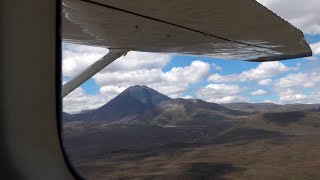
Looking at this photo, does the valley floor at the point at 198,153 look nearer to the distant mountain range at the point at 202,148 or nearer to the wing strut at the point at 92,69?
the distant mountain range at the point at 202,148

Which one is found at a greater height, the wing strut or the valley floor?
the wing strut

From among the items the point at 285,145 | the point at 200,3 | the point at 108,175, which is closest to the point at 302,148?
the point at 285,145

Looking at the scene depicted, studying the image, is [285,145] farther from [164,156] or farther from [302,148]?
[164,156]

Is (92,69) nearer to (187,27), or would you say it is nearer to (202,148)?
(187,27)

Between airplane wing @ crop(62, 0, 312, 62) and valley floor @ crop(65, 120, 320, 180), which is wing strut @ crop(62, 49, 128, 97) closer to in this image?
airplane wing @ crop(62, 0, 312, 62)

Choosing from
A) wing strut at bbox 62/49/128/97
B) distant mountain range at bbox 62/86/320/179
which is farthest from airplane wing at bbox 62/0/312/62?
distant mountain range at bbox 62/86/320/179

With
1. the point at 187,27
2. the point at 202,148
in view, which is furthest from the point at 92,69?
the point at 202,148
